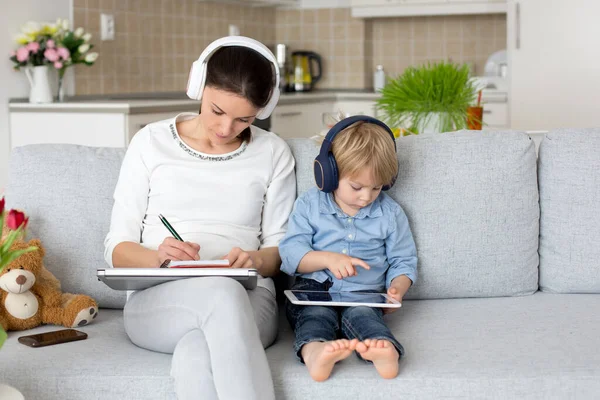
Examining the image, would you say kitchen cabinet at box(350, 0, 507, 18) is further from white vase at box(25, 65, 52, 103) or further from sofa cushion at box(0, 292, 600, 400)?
sofa cushion at box(0, 292, 600, 400)

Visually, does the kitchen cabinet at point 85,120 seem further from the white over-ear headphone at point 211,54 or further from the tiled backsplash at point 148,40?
the white over-ear headphone at point 211,54

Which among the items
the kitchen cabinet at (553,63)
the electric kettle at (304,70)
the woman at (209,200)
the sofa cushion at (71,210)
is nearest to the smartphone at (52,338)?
the woman at (209,200)

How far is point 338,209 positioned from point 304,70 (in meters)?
3.81

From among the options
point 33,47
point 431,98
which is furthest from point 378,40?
point 431,98

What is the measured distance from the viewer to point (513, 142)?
2322 millimetres

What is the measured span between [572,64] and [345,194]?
2663 mm

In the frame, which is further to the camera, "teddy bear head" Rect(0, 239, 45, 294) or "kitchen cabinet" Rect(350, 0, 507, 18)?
"kitchen cabinet" Rect(350, 0, 507, 18)

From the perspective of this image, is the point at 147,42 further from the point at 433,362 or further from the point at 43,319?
the point at 433,362

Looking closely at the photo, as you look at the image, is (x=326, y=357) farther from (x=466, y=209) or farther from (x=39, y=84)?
(x=39, y=84)

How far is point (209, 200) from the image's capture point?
213 centimetres

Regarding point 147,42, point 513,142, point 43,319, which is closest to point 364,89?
point 147,42

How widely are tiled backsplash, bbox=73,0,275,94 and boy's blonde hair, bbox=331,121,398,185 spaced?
2470 millimetres

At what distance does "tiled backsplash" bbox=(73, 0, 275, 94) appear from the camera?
4309 mm

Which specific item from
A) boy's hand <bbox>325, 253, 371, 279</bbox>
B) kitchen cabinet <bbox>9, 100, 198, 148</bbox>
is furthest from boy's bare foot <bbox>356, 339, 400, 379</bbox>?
kitchen cabinet <bbox>9, 100, 198, 148</bbox>
